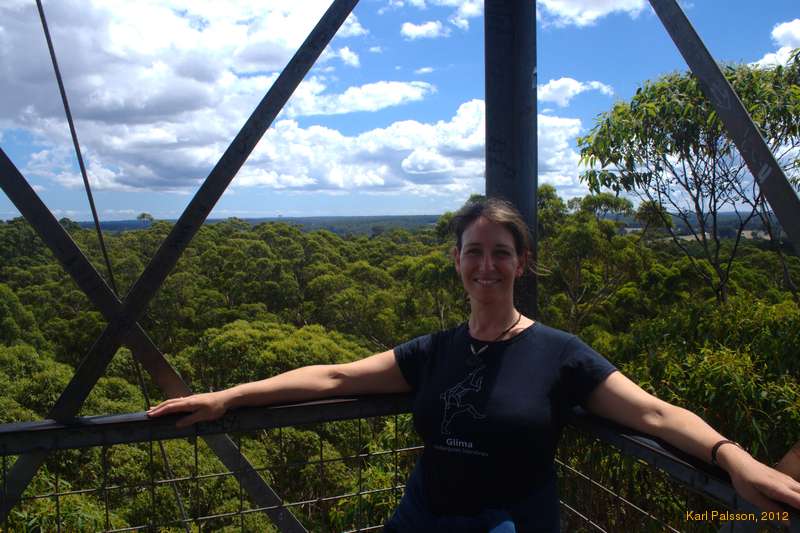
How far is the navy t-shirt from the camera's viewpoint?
56.4 inches

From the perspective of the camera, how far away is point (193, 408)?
1.55 meters

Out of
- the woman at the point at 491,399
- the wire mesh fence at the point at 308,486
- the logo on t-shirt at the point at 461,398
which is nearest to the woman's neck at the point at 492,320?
the woman at the point at 491,399

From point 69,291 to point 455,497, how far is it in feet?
57.4

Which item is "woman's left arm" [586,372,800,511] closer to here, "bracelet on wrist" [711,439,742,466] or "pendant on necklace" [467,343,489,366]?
"bracelet on wrist" [711,439,742,466]

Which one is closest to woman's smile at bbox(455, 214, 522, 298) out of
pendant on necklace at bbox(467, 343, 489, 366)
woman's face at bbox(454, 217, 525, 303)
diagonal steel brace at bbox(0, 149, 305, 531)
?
woman's face at bbox(454, 217, 525, 303)

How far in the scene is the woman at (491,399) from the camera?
1.43 metres

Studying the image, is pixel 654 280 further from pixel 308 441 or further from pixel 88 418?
pixel 88 418

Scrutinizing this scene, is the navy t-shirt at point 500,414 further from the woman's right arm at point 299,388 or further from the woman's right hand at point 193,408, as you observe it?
the woman's right hand at point 193,408

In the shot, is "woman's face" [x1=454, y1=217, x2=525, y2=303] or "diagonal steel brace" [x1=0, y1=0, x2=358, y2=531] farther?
"woman's face" [x1=454, y1=217, x2=525, y2=303]

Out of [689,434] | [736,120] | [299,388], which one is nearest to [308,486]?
[299,388]

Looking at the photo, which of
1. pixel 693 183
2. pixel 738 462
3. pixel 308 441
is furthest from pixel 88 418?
pixel 308 441

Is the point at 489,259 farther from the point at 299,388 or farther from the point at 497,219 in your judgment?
the point at 299,388

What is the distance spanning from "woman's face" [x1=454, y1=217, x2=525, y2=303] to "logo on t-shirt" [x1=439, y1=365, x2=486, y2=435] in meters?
0.19

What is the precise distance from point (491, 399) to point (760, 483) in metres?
0.55
